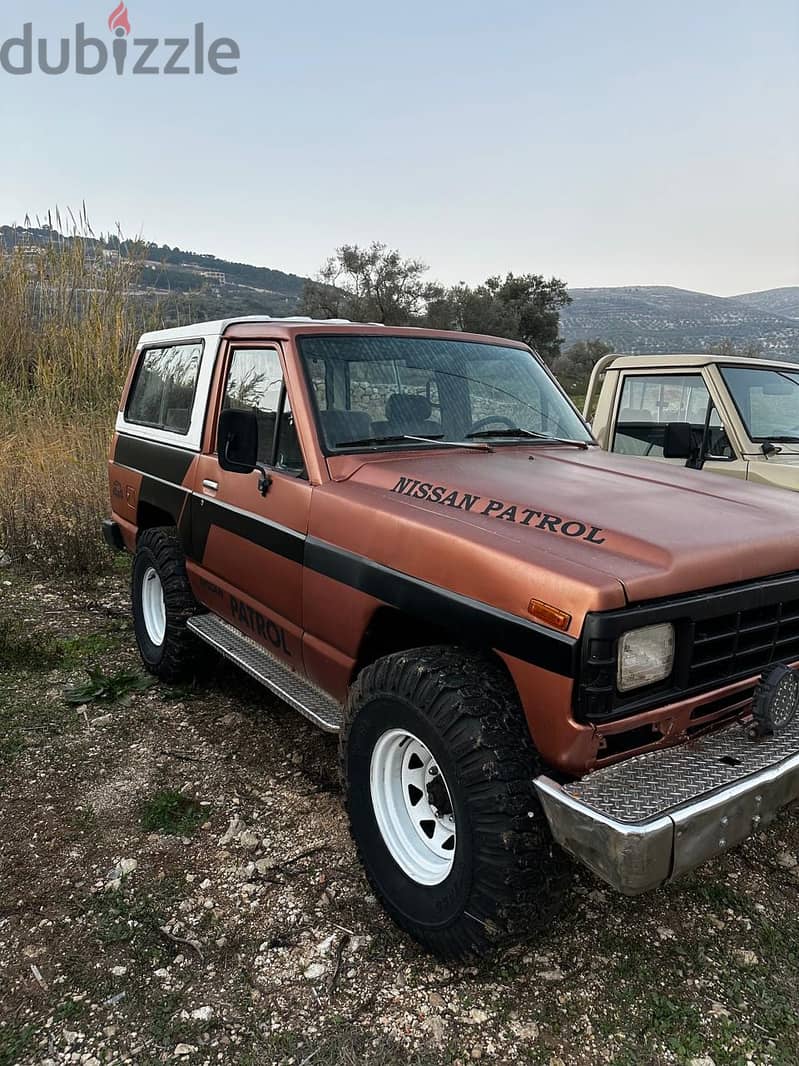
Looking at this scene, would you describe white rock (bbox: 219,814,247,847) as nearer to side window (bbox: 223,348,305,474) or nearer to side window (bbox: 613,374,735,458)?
side window (bbox: 223,348,305,474)

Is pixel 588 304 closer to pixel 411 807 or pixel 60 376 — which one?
pixel 60 376

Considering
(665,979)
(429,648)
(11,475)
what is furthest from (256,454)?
(11,475)

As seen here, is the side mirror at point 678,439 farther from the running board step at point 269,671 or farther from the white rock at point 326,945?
the white rock at point 326,945

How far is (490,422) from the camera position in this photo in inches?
134

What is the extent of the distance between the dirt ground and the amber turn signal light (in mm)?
1107

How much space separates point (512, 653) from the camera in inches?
80.7

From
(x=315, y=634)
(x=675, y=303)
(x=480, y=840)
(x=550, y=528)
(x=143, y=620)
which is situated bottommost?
(x=143, y=620)

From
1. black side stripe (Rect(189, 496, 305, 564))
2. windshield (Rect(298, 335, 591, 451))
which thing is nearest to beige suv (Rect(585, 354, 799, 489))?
windshield (Rect(298, 335, 591, 451))

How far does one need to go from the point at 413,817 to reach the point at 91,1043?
1.06 metres

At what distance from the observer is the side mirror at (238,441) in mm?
2891

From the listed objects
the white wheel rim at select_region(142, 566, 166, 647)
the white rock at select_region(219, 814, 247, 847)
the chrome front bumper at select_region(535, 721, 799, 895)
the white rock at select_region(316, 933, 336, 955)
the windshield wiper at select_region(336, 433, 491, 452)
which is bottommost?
the white rock at select_region(219, 814, 247, 847)

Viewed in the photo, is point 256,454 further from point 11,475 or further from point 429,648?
point 11,475

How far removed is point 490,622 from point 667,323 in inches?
2150

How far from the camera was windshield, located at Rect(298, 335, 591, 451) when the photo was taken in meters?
3.08
